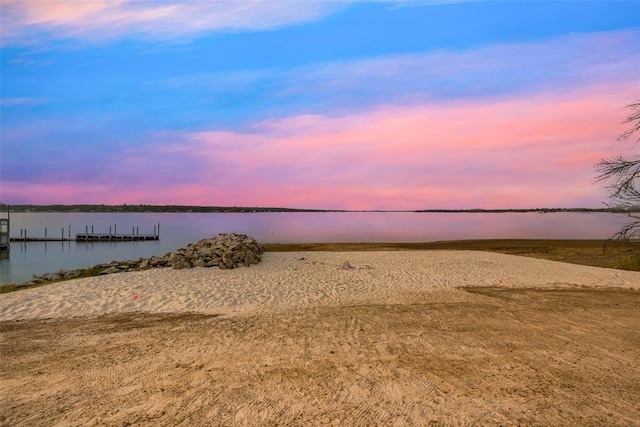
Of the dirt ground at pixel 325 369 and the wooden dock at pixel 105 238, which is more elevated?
the dirt ground at pixel 325 369

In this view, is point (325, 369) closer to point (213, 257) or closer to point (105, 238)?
point (213, 257)

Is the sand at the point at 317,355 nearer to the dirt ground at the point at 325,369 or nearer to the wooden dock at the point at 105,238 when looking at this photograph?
the dirt ground at the point at 325,369

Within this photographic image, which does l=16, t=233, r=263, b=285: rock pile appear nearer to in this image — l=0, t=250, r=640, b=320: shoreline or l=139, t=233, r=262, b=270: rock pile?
l=139, t=233, r=262, b=270: rock pile

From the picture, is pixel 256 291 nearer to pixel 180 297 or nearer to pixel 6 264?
pixel 180 297

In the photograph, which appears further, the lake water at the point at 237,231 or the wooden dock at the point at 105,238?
the wooden dock at the point at 105,238

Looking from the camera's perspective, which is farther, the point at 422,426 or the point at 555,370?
the point at 555,370

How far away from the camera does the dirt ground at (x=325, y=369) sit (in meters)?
4.93

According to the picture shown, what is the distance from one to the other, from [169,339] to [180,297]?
451cm

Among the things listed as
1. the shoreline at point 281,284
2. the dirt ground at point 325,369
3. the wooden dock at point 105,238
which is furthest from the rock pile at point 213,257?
the wooden dock at point 105,238

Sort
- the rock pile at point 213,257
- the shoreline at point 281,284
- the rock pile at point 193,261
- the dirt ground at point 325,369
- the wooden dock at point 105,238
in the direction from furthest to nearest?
the wooden dock at point 105,238, the rock pile at point 213,257, the rock pile at point 193,261, the shoreline at point 281,284, the dirt ground at point 325,369

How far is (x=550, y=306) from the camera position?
11141 mm

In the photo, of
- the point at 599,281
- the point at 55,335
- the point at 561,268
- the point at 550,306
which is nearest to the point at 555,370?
the point at 550,306

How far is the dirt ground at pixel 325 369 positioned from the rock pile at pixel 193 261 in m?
7.86

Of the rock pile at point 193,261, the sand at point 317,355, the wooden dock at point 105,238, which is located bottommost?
the wooden dock at point 105,238
